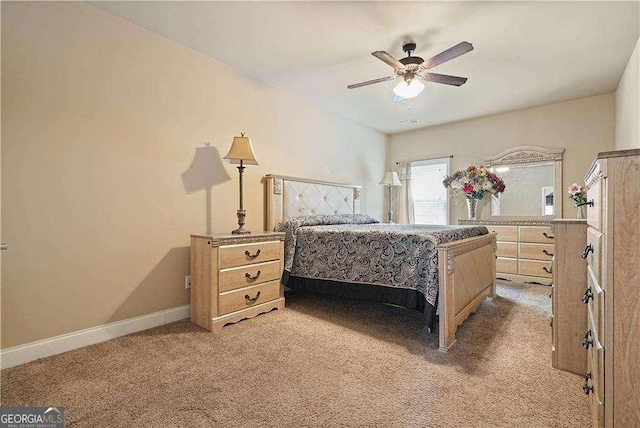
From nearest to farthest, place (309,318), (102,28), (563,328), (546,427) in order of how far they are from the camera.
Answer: (546,427) < (563,328) < (102,28) < (309,318)

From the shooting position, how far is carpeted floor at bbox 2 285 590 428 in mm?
1415

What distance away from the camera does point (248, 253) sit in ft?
8.91

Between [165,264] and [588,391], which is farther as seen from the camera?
[165,264]

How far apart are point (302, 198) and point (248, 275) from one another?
1.42 meters

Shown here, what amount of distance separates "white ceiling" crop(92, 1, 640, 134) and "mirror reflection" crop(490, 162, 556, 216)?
3.58 ft

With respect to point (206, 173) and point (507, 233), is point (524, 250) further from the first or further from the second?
point (206, 173)

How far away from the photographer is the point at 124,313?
2.41 metres

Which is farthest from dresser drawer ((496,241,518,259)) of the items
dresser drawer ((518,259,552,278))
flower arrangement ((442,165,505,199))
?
flower arrangement ((442,165,505,199))

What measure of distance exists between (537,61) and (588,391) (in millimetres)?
3006

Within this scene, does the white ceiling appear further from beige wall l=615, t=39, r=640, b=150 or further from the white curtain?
the white curtain

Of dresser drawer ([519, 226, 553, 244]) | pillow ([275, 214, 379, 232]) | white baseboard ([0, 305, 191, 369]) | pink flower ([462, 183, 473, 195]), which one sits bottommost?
white baseboard ([0, 305, 191, 369])

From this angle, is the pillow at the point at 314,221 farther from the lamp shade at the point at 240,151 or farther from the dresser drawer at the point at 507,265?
the dresser drawer at the point at 507,265

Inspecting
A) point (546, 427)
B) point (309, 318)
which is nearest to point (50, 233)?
point (309, 318)

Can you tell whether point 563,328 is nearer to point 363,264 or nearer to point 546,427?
point 546,427
